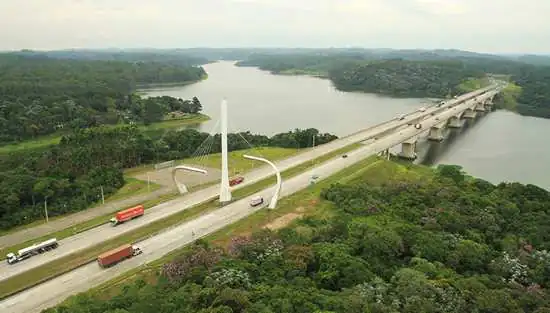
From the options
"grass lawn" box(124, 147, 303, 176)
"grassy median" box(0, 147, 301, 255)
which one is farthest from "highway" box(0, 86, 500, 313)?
"grass lawn" box(124, 147, 303, 176)

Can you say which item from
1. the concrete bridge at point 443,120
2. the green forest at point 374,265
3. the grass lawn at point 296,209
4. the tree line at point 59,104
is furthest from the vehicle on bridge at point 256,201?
the tree line at point 59,104

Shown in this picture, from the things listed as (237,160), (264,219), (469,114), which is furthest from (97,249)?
(469,114)

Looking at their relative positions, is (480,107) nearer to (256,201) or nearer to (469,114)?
(469,114)

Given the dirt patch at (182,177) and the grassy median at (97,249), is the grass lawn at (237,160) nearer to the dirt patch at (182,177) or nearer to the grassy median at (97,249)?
the dirt patch at (182,177)

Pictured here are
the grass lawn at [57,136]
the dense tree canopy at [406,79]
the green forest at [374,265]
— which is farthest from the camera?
the dense tree canopy at [406,79]

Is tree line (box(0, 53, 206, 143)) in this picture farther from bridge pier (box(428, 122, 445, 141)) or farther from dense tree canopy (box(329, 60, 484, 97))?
dense tree canopy (box(329, 60, 484, 97))

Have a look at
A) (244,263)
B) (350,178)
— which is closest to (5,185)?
(244,263)

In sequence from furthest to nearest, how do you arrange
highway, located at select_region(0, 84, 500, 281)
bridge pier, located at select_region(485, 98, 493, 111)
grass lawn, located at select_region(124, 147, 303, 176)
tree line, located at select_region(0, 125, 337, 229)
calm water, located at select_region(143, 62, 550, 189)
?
bridge pier, located at select_region(485, 98, 493, 111) → calm water, located at select_region(143, 62, 550, 189) → grass lawn, located at select_region(124, 147, 303, 176) → tree line, located at select_region(0, 125, 337, 229) → highway, located at select_region(0, 84, 500, 281)
